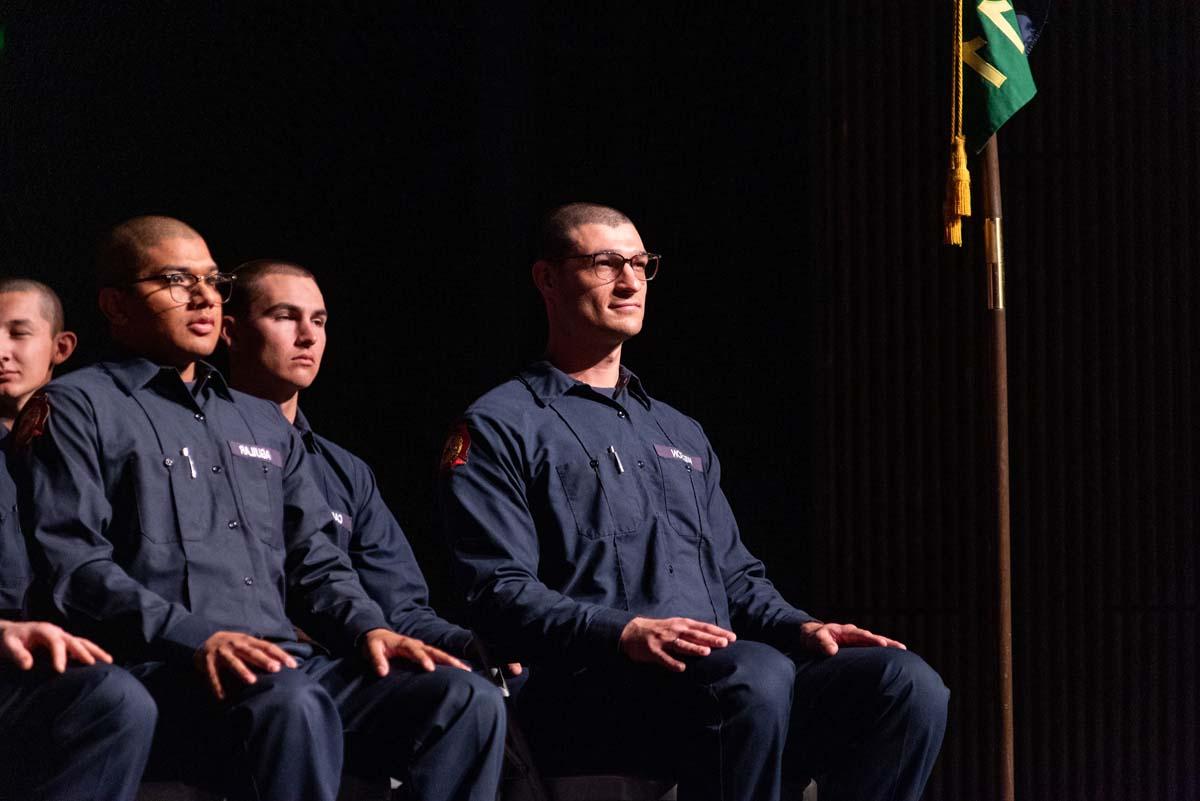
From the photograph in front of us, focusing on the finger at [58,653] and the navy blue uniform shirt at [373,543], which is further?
the navy blue uniform shirt at [373,543]

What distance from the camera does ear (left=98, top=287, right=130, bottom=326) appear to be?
300 cm

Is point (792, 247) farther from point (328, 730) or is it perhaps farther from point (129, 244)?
point (328, 730)

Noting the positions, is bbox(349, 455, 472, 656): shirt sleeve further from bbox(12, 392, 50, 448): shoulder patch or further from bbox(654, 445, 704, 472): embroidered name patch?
bbox(12, 392, 50, 448): shoulder patch

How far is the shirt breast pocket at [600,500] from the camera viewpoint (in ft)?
10.4

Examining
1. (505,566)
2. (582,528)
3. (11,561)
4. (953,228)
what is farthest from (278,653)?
(953,228)

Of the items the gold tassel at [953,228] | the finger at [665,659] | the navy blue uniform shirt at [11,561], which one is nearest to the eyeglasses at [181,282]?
the navy blue uniform shirt at [11,561]

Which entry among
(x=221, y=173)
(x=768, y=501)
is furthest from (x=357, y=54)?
(x=768, y=501)

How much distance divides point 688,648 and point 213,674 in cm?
78

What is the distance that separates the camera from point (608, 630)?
2910 mm

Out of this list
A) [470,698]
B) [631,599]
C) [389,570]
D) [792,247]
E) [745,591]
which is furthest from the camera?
[792,247]

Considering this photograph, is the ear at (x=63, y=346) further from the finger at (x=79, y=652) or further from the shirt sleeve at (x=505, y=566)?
the finger at (x=79, y=652)

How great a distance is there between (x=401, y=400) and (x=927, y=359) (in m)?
1.32

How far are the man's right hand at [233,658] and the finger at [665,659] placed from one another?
2.04ft

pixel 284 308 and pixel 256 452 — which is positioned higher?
pixel 284 308
